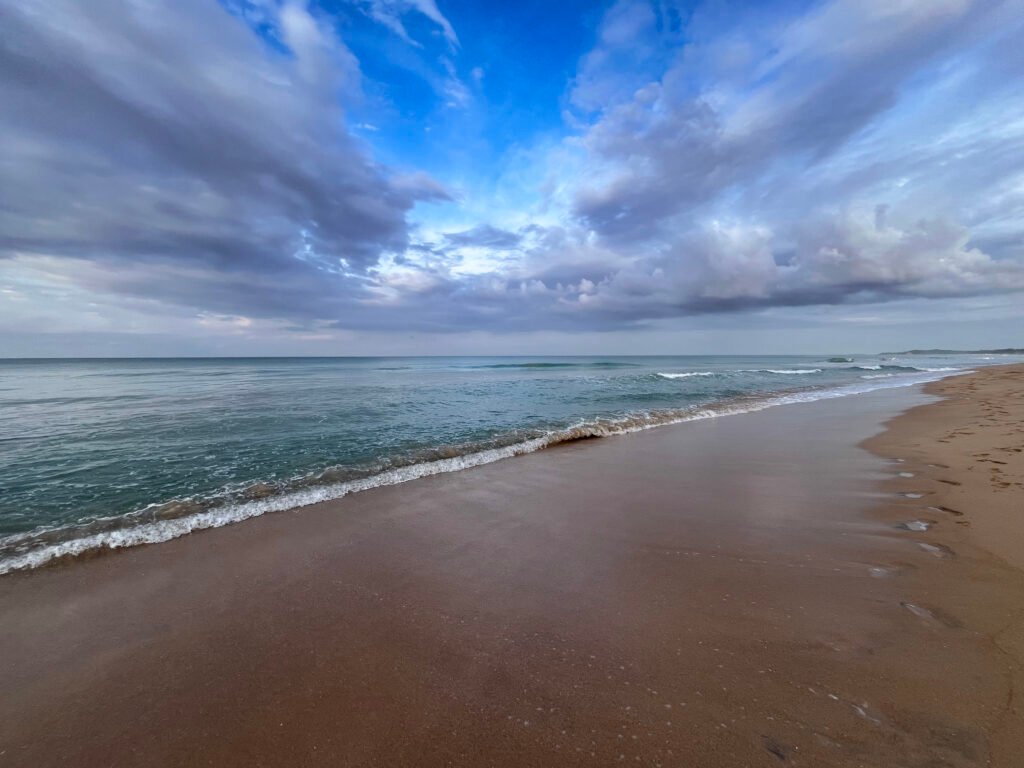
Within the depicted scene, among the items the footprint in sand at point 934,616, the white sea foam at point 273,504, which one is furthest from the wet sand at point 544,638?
the white sea foam at point 273,504

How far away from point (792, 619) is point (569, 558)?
77.5 inches

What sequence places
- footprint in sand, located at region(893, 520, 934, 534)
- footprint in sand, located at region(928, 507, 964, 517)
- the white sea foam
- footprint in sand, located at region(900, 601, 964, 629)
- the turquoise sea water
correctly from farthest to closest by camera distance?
1. the turquoise sea water
2. footprint in sand, located at region(928, 507, 964, 517)
3. the white sea foam
4. footprint in sand, located at region(893, 520, 934, 534)
5. footprint in sand, located at region(900, 601, 964, 629)

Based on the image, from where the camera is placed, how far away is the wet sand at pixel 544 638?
2.26 metres

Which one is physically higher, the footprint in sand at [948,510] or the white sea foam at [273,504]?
the footprint in sand at [948,510]

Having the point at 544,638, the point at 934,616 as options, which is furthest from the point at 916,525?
the point at 544,638

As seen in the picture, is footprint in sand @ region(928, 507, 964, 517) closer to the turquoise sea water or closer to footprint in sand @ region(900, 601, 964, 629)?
footprint in sand @ region(900, 601, 964, 629)

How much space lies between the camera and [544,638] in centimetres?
309

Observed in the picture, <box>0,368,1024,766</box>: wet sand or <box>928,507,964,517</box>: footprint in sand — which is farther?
<box>928,507,964,517</box>: footprint in sand

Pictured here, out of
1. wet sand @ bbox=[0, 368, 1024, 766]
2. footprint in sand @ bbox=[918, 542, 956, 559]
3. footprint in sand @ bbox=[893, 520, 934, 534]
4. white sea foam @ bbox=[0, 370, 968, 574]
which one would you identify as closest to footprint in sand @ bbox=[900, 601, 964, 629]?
wet sand @ bbox=[0, 368, 1024, 766]

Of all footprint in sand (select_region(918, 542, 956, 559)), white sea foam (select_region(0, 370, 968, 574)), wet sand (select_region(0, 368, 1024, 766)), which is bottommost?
white sea foam (select_region(0, 370, 968, 574))

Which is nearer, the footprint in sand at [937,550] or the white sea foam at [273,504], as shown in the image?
the footprint in sand at [937,550]

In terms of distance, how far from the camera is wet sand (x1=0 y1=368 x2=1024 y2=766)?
7.41ft

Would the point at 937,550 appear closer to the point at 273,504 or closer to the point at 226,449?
the point at 273,504

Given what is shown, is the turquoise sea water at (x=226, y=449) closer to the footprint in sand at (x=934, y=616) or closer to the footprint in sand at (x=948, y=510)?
the footprint in sand at (x=934, y=616)
